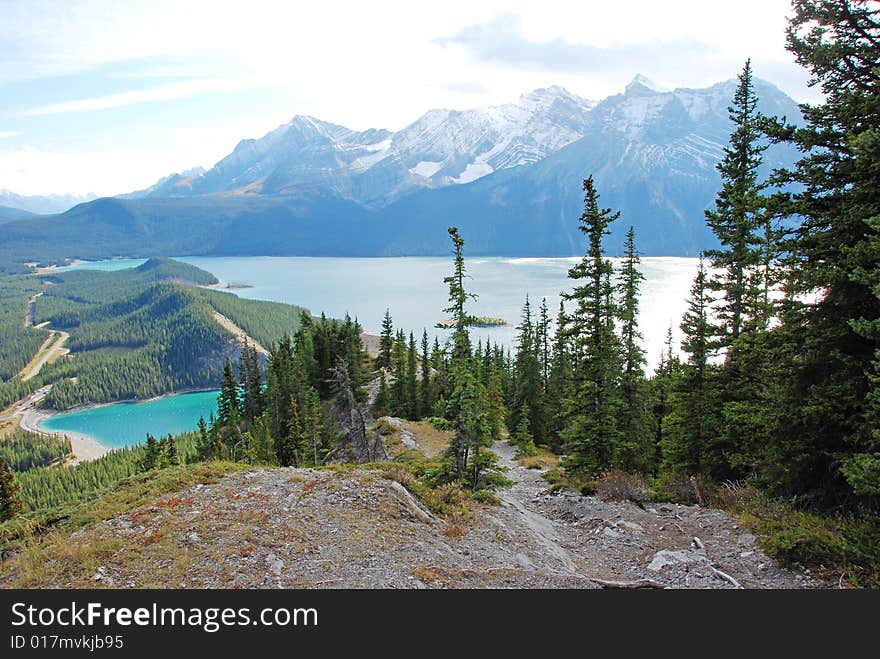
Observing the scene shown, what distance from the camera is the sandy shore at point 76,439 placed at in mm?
123875

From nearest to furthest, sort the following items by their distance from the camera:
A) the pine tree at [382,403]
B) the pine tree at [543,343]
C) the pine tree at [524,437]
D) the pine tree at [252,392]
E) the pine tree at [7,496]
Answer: the pine tree at [7,496]
the pine tree at [524,437]
the pine tree at [543,343]
the pine tree at [382,403]
the pine tree at [252,392]

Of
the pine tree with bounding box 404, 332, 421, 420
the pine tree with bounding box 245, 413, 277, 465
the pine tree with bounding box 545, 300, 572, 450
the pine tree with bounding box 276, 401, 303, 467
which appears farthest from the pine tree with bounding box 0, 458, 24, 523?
the pine tree with bounding box 545, 300, 572, 450

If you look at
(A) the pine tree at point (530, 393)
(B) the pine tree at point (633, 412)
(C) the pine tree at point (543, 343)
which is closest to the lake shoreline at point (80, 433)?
(A) the pine tree at point (530, 393)

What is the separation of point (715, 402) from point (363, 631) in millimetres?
17685

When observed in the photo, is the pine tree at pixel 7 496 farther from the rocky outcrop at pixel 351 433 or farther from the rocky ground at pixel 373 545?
the rocky ground at pixel 373 545

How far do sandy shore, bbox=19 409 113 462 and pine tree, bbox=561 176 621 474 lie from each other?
13436 cm

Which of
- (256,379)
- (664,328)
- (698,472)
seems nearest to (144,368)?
(256,379)

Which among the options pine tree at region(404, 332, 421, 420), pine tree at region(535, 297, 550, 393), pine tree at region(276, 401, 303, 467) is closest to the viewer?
pine tree at region(276, 401, 303, 467)

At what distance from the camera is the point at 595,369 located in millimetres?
22016

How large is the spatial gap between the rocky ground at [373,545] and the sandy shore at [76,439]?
134m

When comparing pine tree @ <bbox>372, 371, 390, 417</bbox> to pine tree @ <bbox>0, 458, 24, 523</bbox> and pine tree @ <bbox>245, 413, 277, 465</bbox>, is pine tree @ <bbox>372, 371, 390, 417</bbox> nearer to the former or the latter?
pine tree @ <bbox>245, 413, 277, 465</bbox>

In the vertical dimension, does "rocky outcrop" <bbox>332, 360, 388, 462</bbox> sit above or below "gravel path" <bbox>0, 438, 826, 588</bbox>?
below

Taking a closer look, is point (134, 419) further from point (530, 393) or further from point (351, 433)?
point (530, 393)

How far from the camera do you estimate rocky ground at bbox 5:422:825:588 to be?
9578 millimetres
